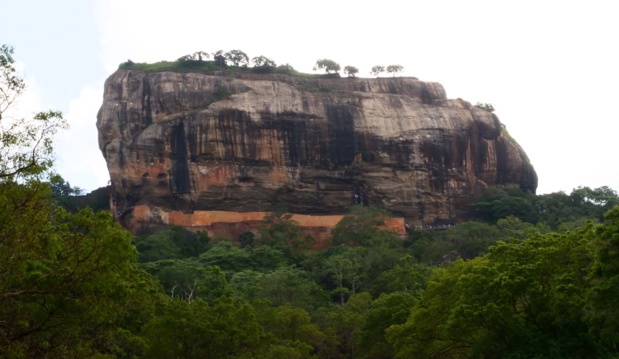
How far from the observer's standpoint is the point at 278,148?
5025 cm

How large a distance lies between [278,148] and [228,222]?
5372 mm

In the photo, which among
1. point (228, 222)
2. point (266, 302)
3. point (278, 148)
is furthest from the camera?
point (278, 148)

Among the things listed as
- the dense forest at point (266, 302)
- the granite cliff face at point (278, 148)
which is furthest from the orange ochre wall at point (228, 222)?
the dense forest at point (266, 302)

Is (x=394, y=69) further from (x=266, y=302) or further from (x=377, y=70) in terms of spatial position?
(x=266, y=302)

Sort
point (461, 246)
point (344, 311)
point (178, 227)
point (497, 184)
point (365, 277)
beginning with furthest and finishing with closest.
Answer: point (497, 184) < point (178, 227) < point (461, 246) < point (365, 277) < point (344, 311)

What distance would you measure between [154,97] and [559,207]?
83.9ft

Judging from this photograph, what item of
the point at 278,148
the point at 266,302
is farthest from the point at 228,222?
the point at 266,302

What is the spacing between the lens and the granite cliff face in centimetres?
4909

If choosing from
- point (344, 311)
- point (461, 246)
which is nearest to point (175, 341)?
point (344, 311)

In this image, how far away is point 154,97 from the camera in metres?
50.7

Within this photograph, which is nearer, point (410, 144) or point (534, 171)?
point (410, 144)

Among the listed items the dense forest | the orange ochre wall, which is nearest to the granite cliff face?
the orange ochre wall

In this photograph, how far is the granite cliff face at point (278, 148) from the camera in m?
49.1

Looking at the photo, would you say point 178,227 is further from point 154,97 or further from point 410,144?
point 410,144
